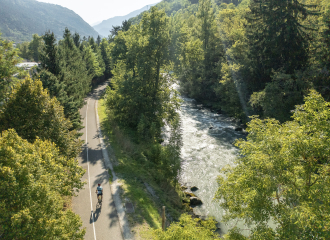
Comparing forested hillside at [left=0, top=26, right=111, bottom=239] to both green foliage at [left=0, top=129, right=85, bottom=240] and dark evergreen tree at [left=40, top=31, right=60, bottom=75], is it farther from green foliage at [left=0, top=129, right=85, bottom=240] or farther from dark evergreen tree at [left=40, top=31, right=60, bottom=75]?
dark evergreen tree at [left=40, top=31, right=60, bottom=75]

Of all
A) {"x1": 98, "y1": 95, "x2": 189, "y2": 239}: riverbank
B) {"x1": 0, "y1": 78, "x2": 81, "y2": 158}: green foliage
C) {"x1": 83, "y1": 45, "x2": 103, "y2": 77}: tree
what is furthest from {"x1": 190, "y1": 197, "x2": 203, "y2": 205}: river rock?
{"x1": 83, "y1": 45, "x2": 103, "y2": 77}: tree

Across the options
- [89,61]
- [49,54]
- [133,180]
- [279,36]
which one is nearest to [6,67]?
[49,54]

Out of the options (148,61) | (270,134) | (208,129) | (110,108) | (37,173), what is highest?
(148,61)

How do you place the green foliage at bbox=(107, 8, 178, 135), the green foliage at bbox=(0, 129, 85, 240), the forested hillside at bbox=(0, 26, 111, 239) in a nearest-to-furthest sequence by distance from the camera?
the green foliage at bbox=(0, 129, 85, 240)
the forested hillside at bbox=(0, 26, 111, 239)
the green foliage at bbox=(107, 8, 178, 135)

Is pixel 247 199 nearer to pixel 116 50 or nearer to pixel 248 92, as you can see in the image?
pixel 248 92

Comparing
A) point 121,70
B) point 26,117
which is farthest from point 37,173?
point 121,70

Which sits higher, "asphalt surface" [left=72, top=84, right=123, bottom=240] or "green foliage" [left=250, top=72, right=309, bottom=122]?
"green foliage" [left=250, top=72, right=309, bottom=122]
